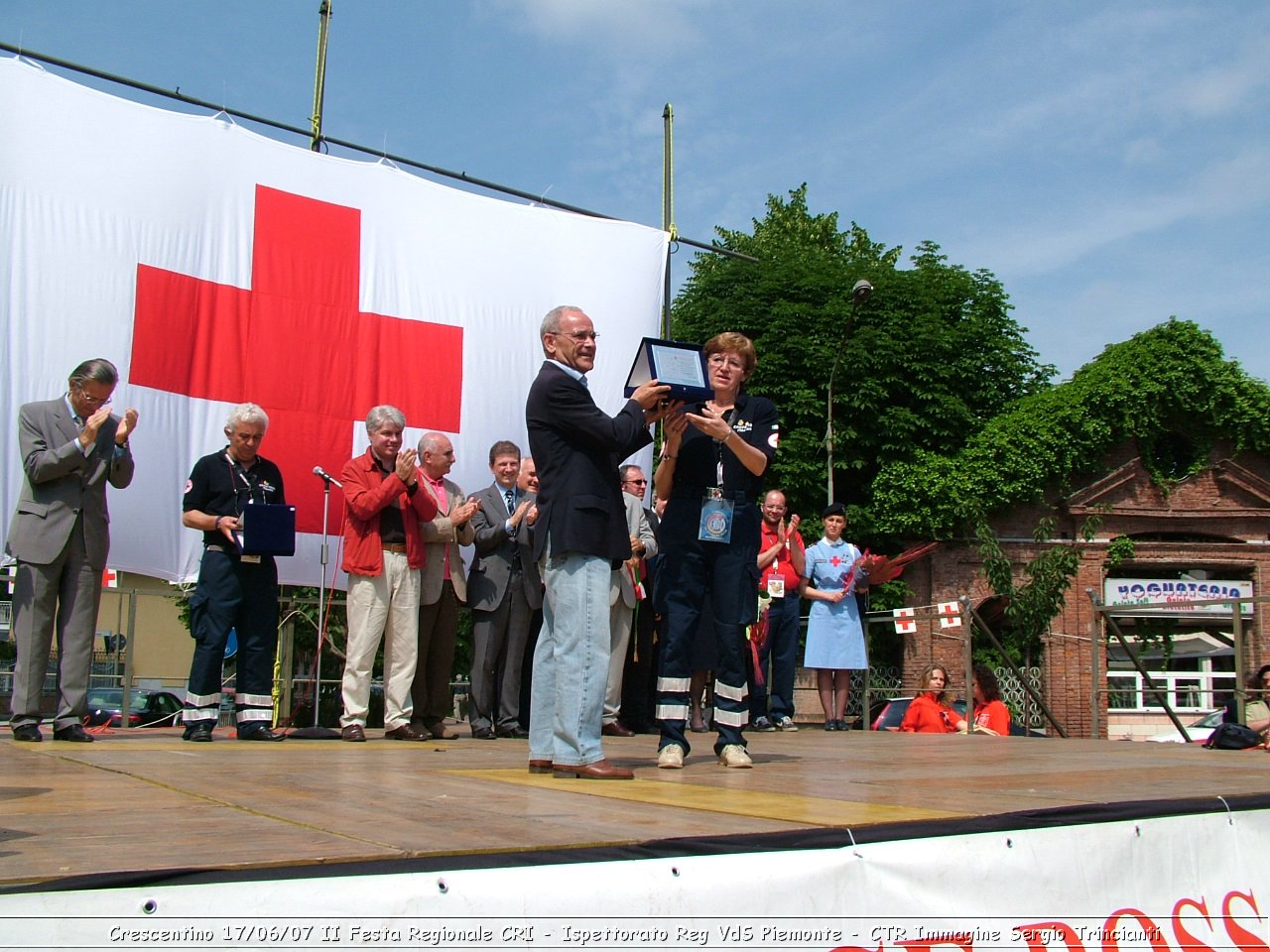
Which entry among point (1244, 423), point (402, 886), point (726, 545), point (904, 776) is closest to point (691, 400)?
point (726, 545)

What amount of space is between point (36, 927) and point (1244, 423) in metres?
30.4

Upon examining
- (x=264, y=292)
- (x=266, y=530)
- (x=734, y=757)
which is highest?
(x=264, y=292)

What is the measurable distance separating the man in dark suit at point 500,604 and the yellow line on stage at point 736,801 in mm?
3207

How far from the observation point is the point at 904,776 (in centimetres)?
454

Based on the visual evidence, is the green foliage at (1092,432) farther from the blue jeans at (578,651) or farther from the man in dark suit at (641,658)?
the blue jeans at (578,651)

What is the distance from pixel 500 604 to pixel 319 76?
4937 millimetres

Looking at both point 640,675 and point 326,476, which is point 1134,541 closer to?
point 640,675

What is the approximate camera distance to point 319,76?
9844mm

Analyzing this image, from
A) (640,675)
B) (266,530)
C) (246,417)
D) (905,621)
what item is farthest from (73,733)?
(905,621)

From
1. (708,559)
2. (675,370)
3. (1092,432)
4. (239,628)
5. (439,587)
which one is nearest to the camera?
(675,370)

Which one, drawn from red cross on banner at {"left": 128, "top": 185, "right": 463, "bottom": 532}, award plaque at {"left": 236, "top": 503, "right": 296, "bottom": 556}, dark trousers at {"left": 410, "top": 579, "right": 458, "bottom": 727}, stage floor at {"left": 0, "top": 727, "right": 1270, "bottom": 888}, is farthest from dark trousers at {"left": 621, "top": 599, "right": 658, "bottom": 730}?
award plaque at {"left": 236, "top": 503, "right": 296, "bottom": 556}

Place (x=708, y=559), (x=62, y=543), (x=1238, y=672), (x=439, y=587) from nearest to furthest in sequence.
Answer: (x=708, y=559) → (x=62, y=543) → (x=439, y=587) → (x=1238, y=672)

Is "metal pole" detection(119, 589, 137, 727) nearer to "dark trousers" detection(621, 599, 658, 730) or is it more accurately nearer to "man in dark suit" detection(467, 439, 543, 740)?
"man in dark suit" detection(467, 439, 543, 740)

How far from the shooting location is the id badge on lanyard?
492 centimetres
